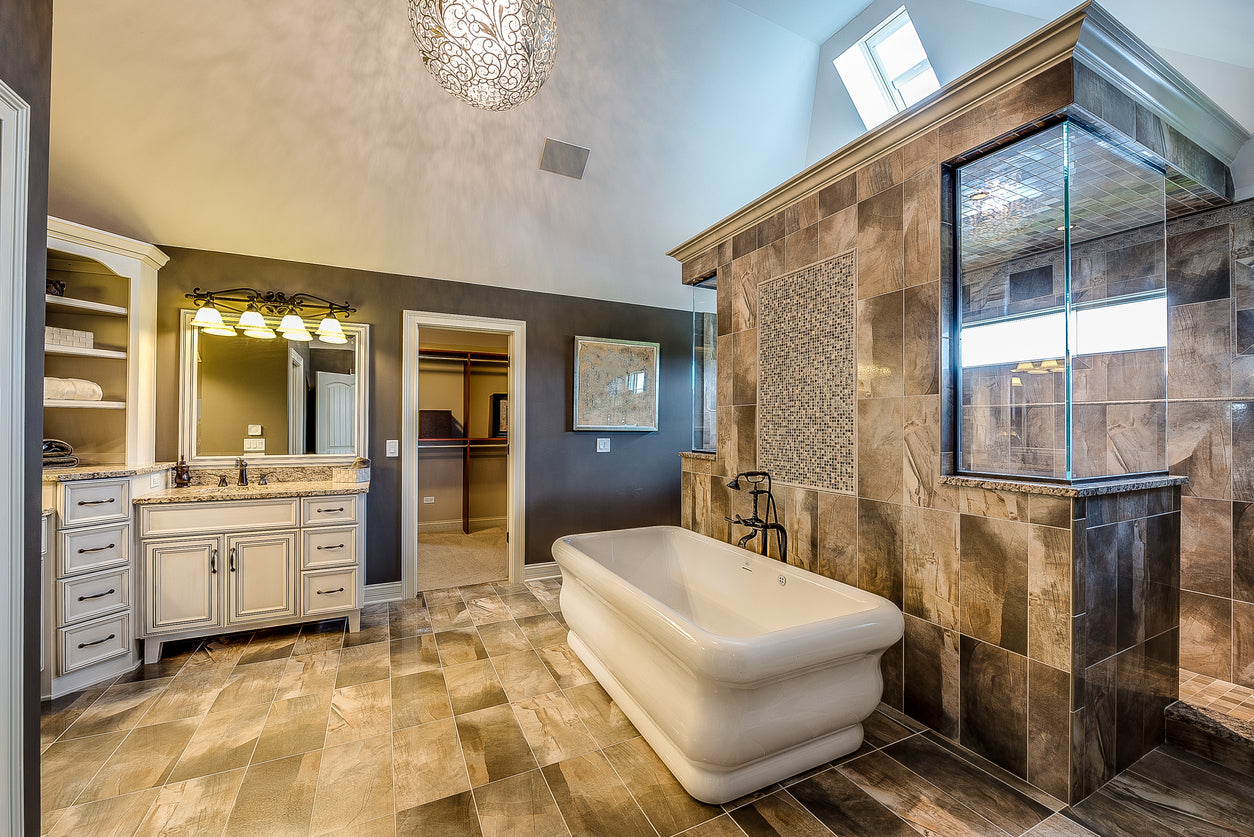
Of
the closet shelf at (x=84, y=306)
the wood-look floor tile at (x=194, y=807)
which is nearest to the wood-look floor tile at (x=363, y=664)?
the wood-look floor tile at (x=194, y=807)

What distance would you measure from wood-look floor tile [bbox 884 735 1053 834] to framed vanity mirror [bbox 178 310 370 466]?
3441 millimetres

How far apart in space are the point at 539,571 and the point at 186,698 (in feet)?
7.21

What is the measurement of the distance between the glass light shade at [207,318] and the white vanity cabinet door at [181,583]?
1.31 m

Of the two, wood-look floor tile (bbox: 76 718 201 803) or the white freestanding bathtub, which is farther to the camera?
wood-look floor tile (bbox: 76 718 201 803)

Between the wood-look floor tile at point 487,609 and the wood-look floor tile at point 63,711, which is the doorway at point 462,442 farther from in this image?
the wood-look floor tile at point 63,711

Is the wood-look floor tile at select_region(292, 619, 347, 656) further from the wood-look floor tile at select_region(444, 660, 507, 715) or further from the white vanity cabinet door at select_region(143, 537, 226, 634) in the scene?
the wood-look floor tile at select_region(444, 660, 507, 715)

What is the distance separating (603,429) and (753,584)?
6.86 ft

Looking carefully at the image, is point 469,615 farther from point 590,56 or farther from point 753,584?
point 590,56

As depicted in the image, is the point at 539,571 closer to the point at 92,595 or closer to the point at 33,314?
the point at 92,595

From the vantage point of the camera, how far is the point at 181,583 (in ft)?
8.75

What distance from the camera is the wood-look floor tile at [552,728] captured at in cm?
189

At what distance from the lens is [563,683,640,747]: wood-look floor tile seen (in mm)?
1994

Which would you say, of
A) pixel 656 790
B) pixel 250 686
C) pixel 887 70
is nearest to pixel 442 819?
pixel 656 790

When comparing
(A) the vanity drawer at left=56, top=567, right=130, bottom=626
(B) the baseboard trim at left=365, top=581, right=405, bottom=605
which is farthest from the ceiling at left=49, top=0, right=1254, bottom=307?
(B) the baseboard trim at left=365, top=581, right=405, bottom=605
